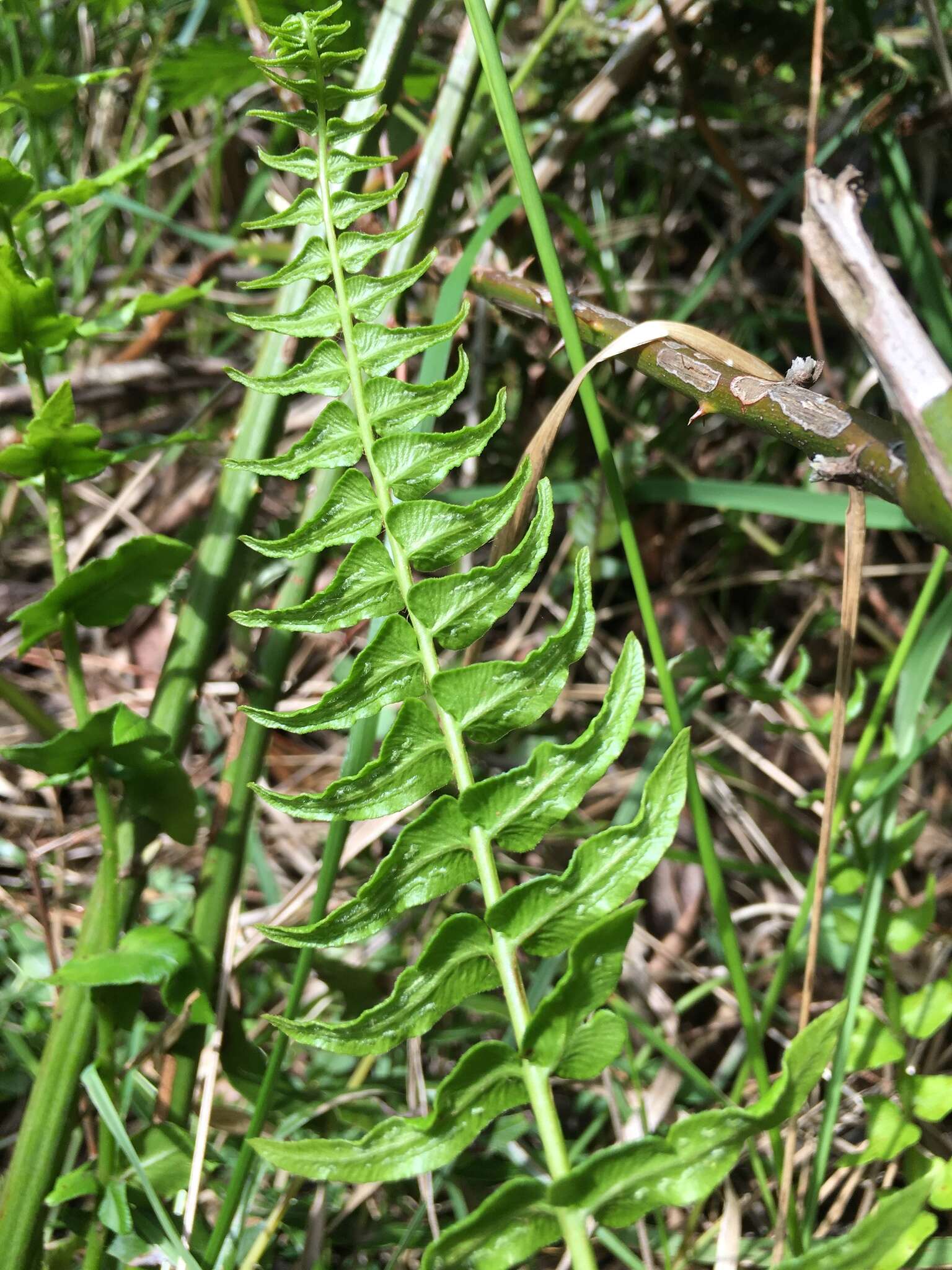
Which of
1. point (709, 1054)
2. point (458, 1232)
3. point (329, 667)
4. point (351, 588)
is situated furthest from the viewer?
point (329, 667)

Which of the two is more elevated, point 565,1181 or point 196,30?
point 196,30

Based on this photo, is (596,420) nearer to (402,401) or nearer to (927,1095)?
(402,401)

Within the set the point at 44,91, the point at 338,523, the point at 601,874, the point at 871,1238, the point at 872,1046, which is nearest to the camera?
the point at 871,1238

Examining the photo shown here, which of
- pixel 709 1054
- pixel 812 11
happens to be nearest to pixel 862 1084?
pixel 709 1054

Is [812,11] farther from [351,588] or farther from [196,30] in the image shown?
[351,588]

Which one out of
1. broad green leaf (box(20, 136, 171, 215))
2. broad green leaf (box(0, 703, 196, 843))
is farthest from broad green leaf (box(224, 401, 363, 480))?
broad green leaf (box(20, 136, 171, 215))

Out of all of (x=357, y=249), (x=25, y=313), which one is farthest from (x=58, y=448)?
(x=357, y=249)

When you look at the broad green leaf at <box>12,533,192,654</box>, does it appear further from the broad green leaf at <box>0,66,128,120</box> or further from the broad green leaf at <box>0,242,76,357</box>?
the broad green leaf at <box>0,66,128,120</box>
